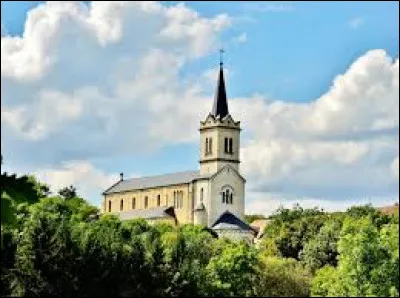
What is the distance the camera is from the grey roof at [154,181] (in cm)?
12285

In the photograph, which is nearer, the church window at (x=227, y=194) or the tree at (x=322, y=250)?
the tree at (x=322, y=250)

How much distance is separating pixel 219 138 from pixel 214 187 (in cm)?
712

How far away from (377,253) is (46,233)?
13.8 m

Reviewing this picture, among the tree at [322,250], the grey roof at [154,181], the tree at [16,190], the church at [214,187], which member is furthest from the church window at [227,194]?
the tree at [16,190]

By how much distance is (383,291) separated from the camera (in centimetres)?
3528

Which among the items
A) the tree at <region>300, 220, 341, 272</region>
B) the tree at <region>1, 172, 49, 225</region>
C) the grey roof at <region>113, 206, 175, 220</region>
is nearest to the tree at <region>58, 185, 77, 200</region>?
the grey roof at <region>113, 206, 175, 220</region>

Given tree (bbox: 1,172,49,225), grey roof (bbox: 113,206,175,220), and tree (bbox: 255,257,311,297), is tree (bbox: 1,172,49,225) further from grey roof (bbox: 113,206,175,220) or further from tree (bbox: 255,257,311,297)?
grey roof (bbox: 113,206,175,220)

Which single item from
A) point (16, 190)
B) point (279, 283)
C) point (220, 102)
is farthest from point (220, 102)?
Result: point (16, 190)

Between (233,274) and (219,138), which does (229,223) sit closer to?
(219,138)

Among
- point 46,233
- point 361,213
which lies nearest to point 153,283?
point 46,233

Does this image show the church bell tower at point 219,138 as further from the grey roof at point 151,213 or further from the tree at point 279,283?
the tree at point 279,283

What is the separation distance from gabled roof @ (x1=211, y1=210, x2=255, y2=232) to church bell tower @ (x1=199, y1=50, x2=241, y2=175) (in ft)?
22.0

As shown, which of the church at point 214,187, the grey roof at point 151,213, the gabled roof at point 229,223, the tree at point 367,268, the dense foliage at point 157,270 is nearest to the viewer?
the dense foliage at point 157,270

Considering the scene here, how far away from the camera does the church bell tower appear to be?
11850 centimetres
